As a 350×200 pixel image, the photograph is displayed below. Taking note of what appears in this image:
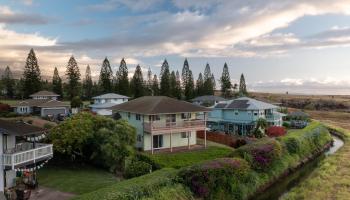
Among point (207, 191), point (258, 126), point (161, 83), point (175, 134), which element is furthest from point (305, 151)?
point (161, 83)

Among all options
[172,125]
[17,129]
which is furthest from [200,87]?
[17,129]

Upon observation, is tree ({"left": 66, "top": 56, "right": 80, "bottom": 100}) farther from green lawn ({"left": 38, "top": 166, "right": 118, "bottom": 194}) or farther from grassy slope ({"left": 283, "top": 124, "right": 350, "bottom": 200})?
A: grassy slope ({"left": 283, "top": 124, "right": 350, "bottom": 200})

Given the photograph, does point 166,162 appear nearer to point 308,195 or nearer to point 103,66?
point 308,195

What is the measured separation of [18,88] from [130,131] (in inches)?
3563

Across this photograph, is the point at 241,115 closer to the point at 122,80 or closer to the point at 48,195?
the point at 48,195

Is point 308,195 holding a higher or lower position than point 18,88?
lower

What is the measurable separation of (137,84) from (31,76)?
98.7 feet

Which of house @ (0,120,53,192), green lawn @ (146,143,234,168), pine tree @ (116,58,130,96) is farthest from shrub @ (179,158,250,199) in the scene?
pine tree @ (116,58,130,96)

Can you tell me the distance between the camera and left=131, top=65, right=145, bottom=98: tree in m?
104

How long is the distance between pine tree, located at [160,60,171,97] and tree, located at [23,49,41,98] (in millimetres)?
35582

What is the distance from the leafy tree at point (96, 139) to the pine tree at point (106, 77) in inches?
2772

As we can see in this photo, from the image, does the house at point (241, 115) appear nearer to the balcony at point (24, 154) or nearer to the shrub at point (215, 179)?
the shrub at point (215, 179)

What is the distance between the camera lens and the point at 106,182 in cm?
2691

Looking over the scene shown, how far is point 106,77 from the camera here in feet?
340
